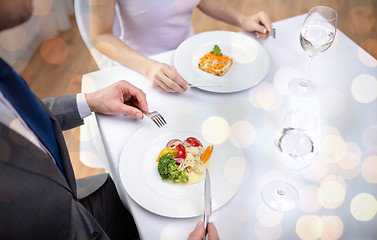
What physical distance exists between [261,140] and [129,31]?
2.86 feet

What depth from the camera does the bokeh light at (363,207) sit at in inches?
30.3

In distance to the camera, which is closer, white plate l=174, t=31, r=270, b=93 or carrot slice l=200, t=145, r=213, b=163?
carrot slice l=200, t=145, r=213, b=163

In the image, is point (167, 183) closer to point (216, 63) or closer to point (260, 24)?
point (216, 63)

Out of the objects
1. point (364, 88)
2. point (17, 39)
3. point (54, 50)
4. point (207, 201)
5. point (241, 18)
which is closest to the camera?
point (207, 201)

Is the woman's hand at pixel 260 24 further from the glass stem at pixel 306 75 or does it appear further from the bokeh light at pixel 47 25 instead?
the bokeh light at pixel 47 25

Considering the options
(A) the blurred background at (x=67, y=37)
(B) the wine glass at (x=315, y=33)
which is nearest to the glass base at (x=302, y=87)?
(B) the wine glass at (x=315, y=33)

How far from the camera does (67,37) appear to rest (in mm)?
2588

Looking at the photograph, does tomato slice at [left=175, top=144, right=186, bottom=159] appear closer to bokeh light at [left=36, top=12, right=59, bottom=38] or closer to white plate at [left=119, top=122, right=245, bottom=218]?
white plate at [left=119, top=122, right=245, bottom=218]

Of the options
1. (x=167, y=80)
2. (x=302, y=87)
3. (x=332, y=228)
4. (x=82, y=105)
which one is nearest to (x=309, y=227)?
(x=332, y=228)

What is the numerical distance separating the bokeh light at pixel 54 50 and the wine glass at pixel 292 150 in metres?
2.02

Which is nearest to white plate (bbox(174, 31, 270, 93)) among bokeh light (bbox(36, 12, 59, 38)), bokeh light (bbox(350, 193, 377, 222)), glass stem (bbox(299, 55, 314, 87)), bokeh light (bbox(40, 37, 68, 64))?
glass stem (bbox(299, 55, 314, 87))

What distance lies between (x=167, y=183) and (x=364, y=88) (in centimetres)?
70

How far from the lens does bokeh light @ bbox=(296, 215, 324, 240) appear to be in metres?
0.75

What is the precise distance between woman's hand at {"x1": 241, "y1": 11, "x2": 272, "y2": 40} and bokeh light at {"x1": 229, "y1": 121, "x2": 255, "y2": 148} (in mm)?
417
